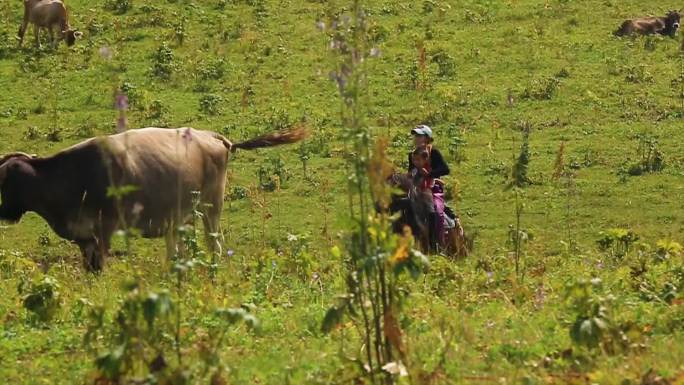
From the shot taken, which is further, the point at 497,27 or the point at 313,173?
the point at 497,27

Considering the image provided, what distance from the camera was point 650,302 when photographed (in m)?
8.22

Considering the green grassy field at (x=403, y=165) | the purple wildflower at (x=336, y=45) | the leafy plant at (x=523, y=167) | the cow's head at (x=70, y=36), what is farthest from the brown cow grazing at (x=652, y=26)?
the purple wildflower at (x=336, y=45)

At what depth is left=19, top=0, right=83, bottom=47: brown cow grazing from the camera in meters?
25.2

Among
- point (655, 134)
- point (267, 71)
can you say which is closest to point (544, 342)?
point (655, 134)

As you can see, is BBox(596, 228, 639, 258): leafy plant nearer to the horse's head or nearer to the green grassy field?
the green grassy field

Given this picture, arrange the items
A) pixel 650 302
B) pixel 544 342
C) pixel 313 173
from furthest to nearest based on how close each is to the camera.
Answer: pixel 313 173 → pixel 650 302 → pixel 544 342

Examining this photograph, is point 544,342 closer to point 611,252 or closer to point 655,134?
point 611,252

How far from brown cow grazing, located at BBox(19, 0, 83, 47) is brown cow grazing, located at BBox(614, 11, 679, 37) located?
9.89 m

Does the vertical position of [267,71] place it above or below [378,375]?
below

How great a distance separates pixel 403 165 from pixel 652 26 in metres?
9.07

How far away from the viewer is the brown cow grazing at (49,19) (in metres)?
25.2

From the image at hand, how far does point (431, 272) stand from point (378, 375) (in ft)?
11.1

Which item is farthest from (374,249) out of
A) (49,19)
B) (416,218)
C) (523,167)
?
(49,19)

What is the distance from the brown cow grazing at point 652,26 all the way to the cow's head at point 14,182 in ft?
46.5
